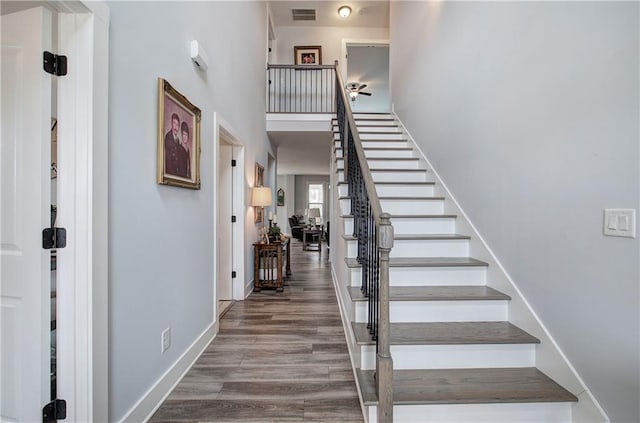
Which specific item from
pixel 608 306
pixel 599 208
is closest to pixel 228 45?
pixel 599 208

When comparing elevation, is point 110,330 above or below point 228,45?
below

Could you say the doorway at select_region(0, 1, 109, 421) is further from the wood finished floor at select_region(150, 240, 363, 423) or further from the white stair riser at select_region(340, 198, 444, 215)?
the white stair riser at select_region(340, 198, 444, 215)

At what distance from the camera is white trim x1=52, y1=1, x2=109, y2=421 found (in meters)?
1.27

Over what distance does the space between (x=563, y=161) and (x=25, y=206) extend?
2.62 metres

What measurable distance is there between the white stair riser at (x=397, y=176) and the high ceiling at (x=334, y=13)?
453cm

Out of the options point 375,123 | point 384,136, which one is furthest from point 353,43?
point 384,136

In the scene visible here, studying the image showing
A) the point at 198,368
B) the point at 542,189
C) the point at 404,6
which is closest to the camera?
A: the point at 542,189

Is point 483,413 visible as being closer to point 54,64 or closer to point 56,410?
point 56,410

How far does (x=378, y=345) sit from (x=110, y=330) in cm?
133

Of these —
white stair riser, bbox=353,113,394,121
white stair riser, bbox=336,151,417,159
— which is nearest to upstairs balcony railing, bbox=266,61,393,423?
white stair riser, bbox=336,151,417,159

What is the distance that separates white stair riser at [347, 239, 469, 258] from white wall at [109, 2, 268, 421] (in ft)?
5.61

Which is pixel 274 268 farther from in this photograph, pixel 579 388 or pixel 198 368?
pixel 579 388

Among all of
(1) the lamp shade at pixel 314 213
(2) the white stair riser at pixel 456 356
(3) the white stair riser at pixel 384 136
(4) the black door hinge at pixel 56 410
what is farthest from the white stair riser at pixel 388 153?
(1) the lamp shade at pixel 314 213

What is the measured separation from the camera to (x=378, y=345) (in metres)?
1.59
